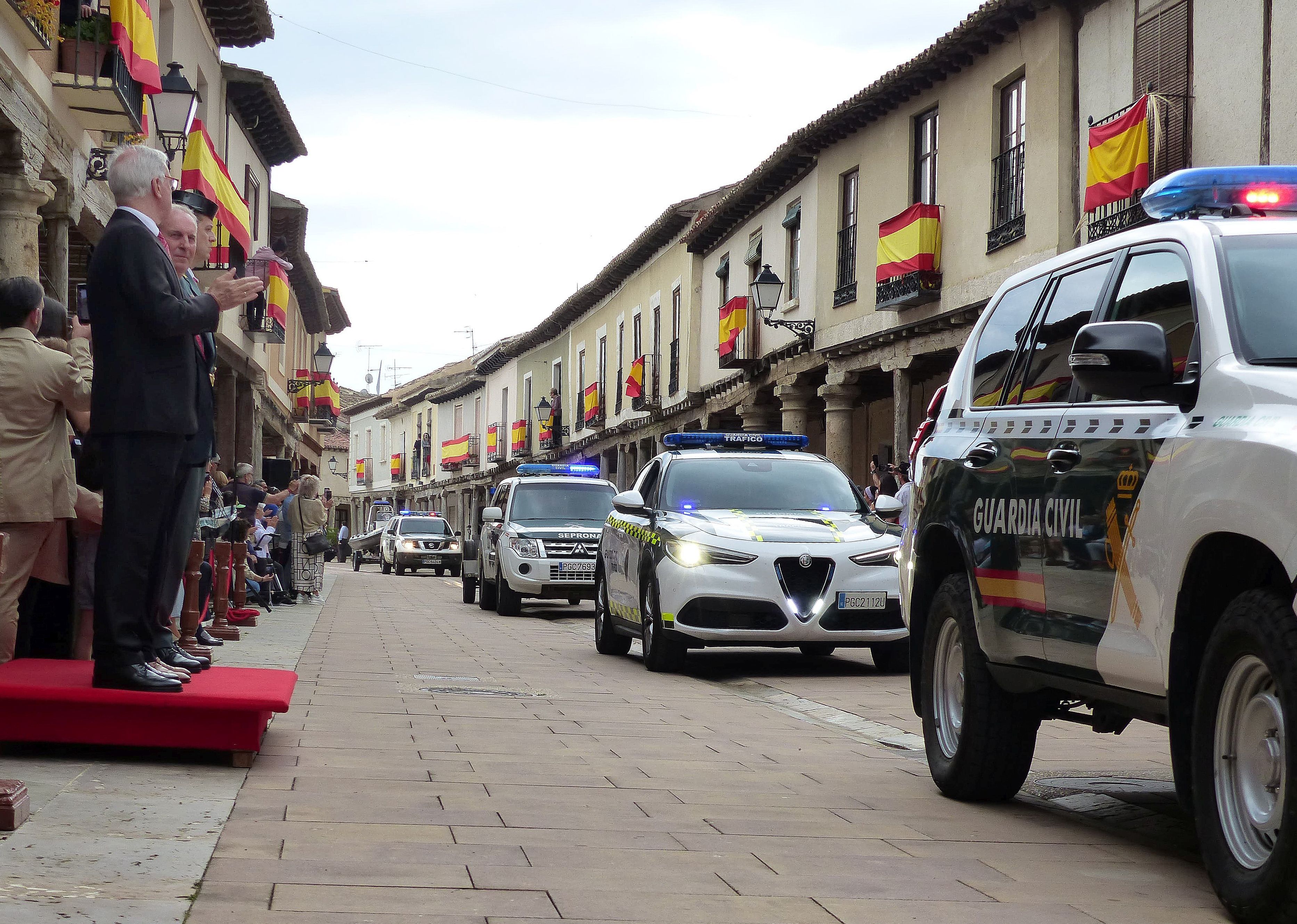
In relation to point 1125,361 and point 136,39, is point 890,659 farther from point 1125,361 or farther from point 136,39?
point 136,39

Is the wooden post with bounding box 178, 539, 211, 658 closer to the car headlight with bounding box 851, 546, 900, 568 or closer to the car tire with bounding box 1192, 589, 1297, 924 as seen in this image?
the car headlight with bounding box 851, 546, 900, 568

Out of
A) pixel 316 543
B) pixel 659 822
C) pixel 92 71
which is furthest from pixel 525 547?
pixel 659 822

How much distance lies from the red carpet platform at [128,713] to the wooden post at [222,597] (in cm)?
682

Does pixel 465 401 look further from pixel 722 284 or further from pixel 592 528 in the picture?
pixel 592 528

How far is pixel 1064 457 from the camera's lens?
16.9ft

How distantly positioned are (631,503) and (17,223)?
5987 mm

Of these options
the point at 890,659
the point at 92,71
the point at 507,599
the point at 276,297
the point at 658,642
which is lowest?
the point at 507,599

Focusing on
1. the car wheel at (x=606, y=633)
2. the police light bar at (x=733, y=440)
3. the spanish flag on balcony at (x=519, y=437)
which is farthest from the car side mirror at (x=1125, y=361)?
the spanish flag on balcony at (x=519, y=437)

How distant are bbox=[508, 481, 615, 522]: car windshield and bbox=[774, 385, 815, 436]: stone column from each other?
668 centimetres

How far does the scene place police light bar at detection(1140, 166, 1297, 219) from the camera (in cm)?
524

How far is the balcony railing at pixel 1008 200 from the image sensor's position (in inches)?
762

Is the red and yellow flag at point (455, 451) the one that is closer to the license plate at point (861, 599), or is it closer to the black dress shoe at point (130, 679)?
the license plate at point (861, 599)

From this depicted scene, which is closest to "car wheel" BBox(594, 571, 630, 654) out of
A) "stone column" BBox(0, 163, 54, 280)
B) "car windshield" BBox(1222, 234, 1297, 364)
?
"stone column" BBox(0, 163, 54, 280)

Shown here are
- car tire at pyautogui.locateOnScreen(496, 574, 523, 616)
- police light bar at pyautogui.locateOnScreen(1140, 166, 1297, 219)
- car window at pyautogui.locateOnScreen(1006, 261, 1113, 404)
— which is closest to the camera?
police light bar at pyautogui.locateOnScreen(1140, 166, 1297, 219)
